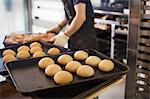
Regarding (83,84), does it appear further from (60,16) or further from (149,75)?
(60,16)

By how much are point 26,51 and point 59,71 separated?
411mm

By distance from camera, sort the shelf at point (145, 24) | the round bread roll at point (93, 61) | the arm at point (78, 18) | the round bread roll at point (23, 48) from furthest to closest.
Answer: the shelf at point (145, 24), the arm at point (78, 18), the round bread roll at point (23, 48), the round bread roll at point (93, 61)

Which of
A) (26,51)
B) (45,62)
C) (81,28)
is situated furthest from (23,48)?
(81,28)

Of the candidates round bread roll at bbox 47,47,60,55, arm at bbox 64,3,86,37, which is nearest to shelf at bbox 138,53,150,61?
arm at bbox 64,3,86,37

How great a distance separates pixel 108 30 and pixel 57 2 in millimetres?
1057

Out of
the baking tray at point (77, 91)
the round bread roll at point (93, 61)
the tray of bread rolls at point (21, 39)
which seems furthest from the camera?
the tray of bread rolls at point (21, 39)

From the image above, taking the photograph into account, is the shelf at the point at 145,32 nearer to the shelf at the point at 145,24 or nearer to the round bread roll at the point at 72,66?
the shelf at the point at 145,24

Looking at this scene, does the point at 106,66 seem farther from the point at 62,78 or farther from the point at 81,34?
the point at 81,34

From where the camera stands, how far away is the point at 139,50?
2.16 m

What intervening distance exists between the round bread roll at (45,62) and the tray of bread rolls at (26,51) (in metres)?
0.15

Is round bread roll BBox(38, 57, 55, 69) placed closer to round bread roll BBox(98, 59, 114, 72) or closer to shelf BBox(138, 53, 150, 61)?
round bread roll BBox(98, 59, 114, 72)

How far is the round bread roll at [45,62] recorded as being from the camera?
1197mm

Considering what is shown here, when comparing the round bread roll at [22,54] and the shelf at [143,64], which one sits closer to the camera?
the round bread roll at [22,54]

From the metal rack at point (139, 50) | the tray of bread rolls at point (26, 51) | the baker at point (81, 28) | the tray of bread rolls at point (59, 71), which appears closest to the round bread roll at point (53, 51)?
the tray of bread rolls at point (26, 51)
